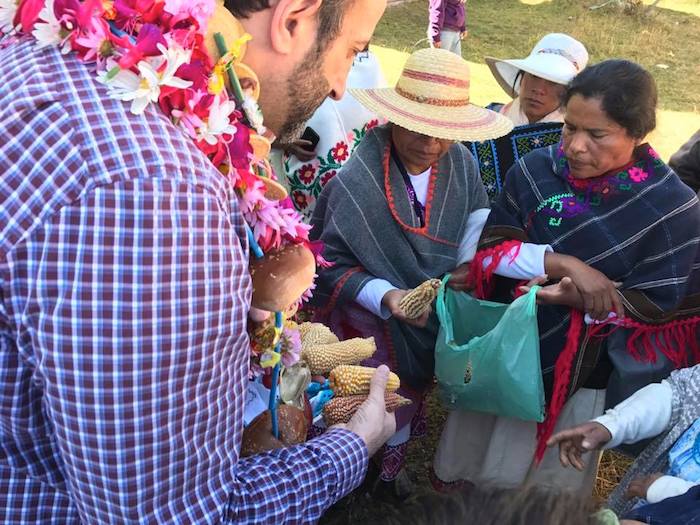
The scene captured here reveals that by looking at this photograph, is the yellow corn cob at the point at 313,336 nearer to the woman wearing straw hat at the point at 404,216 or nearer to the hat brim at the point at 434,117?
the woman wearing straw hat at the point at 404,216

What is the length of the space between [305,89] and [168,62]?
318 mm

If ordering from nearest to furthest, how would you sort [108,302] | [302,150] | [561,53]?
[108,302] → [302,150] → [561,53]

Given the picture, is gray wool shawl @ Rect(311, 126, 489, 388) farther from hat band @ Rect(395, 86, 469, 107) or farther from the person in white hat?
the person in white hat

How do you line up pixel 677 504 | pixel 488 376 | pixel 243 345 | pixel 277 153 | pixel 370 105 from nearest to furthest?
1. pixel 243 345
2. pixel 677 504
3. pixel 488 376
4. pixel 370 105
5. pixel 277 153

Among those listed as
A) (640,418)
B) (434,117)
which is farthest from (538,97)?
(640,418)

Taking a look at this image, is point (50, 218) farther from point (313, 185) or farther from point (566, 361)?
point (313, 185)

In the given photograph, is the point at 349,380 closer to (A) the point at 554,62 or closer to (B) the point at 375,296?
(B) the point at 375,296

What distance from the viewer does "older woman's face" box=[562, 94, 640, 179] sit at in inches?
86.0

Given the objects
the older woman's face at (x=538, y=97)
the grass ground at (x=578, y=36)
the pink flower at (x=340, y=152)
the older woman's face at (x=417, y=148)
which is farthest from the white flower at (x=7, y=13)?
the grass ground at (x=578, y=36)

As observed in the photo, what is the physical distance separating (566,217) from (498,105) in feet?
5.74

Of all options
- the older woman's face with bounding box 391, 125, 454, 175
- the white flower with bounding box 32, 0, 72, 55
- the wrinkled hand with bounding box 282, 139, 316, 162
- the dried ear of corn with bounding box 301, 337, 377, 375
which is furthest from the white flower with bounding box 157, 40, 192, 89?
the wrinkled hand with bounding box 282, 139, 316, 162

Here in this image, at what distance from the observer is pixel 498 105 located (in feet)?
12.7

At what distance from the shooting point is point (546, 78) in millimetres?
3357

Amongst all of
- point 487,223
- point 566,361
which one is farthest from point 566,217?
point 566,361
